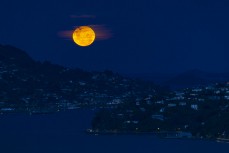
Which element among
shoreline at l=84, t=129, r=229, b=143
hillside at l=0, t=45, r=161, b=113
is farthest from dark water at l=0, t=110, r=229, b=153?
hillside at l=0, t=45, r=161, b=113

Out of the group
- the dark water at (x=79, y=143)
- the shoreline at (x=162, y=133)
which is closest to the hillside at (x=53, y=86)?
the dark water at (x=79, y=143)

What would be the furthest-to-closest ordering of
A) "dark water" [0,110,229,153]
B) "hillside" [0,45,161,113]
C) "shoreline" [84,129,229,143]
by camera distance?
"hillside" [0,45,161,113] → "shoreline" [84,129,229,143] → "dark water" [0,110,229,153]

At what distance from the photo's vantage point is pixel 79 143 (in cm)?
2311

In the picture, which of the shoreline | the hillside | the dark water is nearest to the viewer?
the dark water

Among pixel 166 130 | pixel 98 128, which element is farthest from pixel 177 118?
pixel 98 128

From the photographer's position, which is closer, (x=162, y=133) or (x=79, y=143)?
(x=79, y=143)

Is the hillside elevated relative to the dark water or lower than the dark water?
elevated

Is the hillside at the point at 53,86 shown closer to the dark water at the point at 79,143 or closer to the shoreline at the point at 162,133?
the dark water at the point at 79,143

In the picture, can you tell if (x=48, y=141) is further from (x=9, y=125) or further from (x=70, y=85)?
(x=70, y=85)

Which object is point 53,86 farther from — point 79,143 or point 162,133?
point 79,143

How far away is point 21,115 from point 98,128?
9.65 m

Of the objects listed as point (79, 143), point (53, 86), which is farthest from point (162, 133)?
point (53, 86)

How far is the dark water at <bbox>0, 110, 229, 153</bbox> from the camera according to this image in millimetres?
21328

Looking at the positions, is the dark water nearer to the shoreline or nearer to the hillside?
the shoreline
